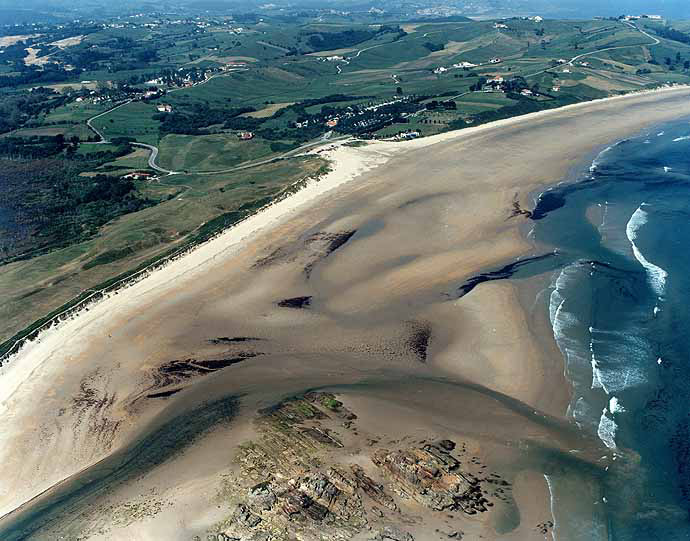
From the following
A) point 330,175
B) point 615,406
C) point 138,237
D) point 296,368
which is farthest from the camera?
point 330,175

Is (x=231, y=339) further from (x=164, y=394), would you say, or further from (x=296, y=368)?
(x=164, y=394)

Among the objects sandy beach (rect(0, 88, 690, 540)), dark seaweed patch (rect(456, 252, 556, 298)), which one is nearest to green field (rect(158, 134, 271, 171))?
sandy beach (rect(0, 88, 690, 540))

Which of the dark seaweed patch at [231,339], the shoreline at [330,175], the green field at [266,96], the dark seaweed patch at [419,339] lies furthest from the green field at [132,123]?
the dark seaweed patch at [419,339]

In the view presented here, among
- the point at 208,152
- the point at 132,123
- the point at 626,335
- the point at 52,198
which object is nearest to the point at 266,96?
the point at 132,123

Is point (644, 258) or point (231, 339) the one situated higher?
point (231, 339)

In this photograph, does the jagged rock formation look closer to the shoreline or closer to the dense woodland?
the shoreline

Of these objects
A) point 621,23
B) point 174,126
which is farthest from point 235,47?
point 621,23
